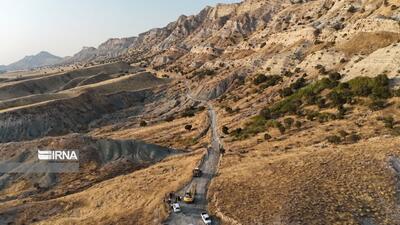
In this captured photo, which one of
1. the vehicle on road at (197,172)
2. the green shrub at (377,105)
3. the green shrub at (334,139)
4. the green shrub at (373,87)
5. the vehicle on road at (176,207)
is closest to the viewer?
the vehicle on road at (176,207)

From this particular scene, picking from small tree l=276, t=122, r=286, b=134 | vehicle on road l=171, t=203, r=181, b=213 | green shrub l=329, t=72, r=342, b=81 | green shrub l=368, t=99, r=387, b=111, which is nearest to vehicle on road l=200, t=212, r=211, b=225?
vehicle on road l=171, t=203, r=181, b=213

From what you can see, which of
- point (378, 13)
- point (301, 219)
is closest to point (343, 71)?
point (378, 13)

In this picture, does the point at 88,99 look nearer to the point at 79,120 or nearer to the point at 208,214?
the point at 79,120

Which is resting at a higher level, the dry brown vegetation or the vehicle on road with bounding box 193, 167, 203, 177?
the vehicle on road with bounding box 193, 167, 203, 177

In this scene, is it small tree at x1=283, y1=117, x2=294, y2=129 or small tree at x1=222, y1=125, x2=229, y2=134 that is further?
small tree at x1=222, y1=125, x2=229, y2=134

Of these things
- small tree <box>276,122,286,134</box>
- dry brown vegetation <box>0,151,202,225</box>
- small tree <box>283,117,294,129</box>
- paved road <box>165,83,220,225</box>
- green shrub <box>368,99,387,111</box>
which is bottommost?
dry brown vegetation <box>0,151,202,225</box>

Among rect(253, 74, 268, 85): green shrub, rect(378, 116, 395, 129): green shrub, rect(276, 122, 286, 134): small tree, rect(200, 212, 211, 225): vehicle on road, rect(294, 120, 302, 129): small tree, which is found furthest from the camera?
rect(253, 74, 268, 85): green shrub

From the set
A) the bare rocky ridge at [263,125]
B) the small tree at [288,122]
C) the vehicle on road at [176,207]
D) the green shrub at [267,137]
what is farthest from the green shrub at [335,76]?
the vehicle on road at [176,207]

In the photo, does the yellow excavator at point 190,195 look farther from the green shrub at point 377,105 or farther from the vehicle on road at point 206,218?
the green shrub at point 377,105

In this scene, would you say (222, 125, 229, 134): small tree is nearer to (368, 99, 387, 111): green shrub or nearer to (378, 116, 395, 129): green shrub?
(368, 99, 387, 111): green shrub

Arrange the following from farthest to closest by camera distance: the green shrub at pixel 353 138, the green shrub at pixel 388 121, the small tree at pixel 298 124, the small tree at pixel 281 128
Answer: the small tree at pixel 281 128
the small tree at pixel 298 124
the green shrub at pixel 388 121
the green shrub at pixel 353 138

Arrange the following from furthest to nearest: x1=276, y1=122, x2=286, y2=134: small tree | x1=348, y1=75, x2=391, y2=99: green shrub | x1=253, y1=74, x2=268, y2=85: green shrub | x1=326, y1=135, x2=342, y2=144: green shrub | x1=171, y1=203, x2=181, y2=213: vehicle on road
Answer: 1. x1=253, y1=74, x2=268, y2=85: green shrub
2. x1=276, y1=122, x2=286, y2=134: small tree
3. x1=348, y1=75, x2=391, y2=99: green shrub
4. x1=326, y1=135, x2=342, y2=144: green shrub
5. x1=171, y1=203, x2=181, y2=213: vehicle on road
